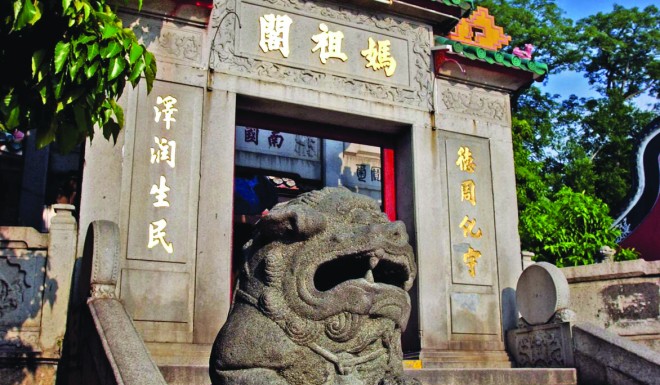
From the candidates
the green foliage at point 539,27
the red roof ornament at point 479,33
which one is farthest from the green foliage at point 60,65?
the green foliage at point 539,27

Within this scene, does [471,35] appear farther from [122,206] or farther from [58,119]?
[58,119]

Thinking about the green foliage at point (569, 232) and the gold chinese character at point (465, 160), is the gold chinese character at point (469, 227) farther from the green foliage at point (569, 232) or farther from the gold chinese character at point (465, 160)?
the green foliage at point (569, 232)

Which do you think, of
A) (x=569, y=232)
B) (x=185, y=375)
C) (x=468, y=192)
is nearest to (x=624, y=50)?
(x=569, y=232)

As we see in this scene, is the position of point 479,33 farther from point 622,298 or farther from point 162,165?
point 162,165

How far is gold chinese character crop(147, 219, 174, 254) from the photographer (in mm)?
8078

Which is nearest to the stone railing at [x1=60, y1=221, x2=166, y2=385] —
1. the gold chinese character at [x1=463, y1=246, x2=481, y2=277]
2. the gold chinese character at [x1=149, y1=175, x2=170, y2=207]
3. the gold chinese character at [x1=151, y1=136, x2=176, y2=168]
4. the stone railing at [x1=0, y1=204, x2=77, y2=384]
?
the stone railing at [x1=0, y1=204, x2=77, y2=384]

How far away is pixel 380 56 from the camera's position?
10062mm

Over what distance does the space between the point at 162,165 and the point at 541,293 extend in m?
4.83

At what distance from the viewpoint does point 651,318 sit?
9203mm

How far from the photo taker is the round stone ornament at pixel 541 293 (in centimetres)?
874

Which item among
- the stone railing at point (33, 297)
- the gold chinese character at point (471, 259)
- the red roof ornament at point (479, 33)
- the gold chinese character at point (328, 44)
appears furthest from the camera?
the red roof ornament at point (479, 33)

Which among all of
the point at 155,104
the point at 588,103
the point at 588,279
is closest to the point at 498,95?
the point at 588,279

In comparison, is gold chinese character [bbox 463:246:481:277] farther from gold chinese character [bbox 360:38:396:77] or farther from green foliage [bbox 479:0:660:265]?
green foliage [bbox 479:0:660:265]

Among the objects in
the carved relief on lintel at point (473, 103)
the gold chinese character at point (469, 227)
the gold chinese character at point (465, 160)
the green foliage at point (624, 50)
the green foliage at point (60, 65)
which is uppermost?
the green foliage at point (624, 50)
